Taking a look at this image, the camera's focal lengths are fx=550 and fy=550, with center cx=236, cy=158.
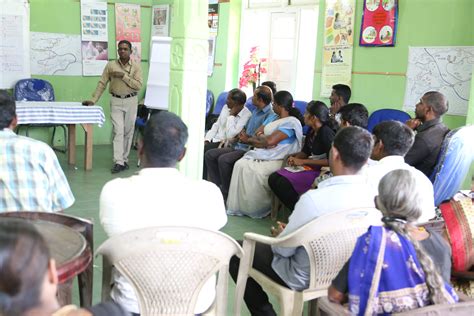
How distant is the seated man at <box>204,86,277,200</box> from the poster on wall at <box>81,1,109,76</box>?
349 centimetres

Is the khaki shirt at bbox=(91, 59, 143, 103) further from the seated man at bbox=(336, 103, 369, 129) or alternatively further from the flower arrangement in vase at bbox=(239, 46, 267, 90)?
the seated man at bbox=(336, 103, 369, 129)

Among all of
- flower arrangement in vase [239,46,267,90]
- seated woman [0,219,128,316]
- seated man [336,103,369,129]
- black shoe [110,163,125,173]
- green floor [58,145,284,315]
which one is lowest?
green floor [58,145,284,315]

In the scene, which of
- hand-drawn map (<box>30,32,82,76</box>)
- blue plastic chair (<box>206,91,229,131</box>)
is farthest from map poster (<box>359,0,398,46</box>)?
hand-drawn map (<box>30,32,82,76</box>)

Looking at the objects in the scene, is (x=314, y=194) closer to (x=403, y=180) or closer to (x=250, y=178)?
(x=403, y=180)

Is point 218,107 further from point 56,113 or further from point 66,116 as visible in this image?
point 56,113

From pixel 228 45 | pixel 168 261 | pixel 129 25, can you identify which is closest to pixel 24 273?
pixel 168 261

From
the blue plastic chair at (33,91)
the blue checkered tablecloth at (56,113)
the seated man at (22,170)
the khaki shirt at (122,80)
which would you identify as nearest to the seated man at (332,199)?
the seated man at (22,170)

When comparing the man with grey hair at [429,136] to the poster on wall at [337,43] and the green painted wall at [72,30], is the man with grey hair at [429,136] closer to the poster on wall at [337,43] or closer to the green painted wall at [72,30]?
the poster on wall at [337,43]

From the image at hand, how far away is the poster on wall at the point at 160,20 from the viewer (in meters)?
8.57

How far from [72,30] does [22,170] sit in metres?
6.02

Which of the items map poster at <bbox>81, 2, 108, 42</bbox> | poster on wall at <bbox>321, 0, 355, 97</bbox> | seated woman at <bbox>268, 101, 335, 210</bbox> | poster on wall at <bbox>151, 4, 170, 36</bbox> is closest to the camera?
seated woman at <bbox>268, 101, 335, 210</bbox>

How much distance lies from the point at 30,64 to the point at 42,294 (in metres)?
7.25

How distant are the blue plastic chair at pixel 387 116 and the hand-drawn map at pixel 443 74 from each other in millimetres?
184

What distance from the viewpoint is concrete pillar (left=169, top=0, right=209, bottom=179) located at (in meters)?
4.08
